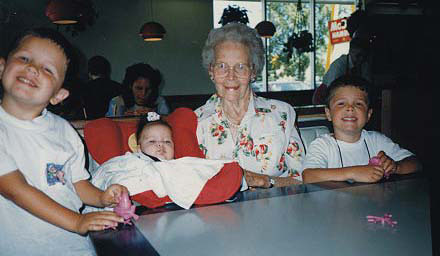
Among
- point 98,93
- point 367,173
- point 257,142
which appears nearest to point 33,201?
point 367,173

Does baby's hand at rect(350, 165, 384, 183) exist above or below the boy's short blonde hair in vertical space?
below

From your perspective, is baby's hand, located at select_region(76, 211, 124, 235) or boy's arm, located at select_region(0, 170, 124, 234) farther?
boy's arm, located at select_region(0, 170, 124, 234)

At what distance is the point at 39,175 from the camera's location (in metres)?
1.29

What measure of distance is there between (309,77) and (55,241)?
10.1 metres

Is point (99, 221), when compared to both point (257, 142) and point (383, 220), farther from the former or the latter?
point (257, 142)

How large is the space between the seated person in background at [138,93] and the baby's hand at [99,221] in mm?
2962

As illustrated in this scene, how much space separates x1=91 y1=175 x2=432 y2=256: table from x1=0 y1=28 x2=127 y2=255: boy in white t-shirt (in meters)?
0.29

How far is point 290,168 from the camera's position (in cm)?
204

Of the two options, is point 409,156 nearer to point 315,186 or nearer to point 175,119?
point 315,186

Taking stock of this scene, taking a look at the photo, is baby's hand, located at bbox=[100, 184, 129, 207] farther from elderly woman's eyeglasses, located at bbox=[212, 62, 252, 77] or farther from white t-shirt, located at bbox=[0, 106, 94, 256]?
elderly woman's eyeglasses, located at bbox=[212, 62, 252, 77]

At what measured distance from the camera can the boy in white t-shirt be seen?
3.74ft

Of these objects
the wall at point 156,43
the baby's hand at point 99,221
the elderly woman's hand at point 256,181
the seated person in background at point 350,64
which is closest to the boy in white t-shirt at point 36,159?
the baby's hand at point 99,221

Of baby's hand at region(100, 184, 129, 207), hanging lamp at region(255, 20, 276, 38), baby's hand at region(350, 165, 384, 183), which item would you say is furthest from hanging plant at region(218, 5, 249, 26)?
baby's hand at region(100, 184, 129, 207)

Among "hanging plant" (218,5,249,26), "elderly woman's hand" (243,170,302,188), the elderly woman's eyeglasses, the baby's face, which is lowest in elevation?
"elderly woman's hand" (243,170,302,188)
